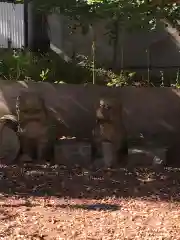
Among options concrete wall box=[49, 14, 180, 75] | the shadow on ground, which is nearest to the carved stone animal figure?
the shadow on ground

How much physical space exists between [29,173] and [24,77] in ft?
6.40

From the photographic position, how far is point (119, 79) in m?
7.70

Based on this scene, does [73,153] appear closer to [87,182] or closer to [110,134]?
[110,134]

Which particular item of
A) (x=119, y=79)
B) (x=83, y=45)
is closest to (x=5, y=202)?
(x=119, y=79)

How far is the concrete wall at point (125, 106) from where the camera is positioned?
22.5 feet

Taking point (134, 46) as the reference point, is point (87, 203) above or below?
below

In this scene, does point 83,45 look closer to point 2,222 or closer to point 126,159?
point 126,159

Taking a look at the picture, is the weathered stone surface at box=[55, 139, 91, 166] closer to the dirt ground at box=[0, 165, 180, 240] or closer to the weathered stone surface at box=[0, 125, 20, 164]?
the dirt ground at box=[0, 165, 180, 240]

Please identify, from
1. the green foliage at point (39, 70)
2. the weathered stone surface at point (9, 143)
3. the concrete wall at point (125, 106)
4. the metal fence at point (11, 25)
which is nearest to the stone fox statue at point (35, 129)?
the weathered stone surface at point (9, 143)

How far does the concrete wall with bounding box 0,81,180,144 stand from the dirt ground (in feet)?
2.61

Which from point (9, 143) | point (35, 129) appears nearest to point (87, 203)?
point (35, 129)

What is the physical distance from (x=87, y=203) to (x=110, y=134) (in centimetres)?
139

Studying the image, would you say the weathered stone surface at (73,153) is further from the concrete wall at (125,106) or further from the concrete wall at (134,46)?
the concrete wall at (134,46)

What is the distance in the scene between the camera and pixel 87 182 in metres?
5.77
